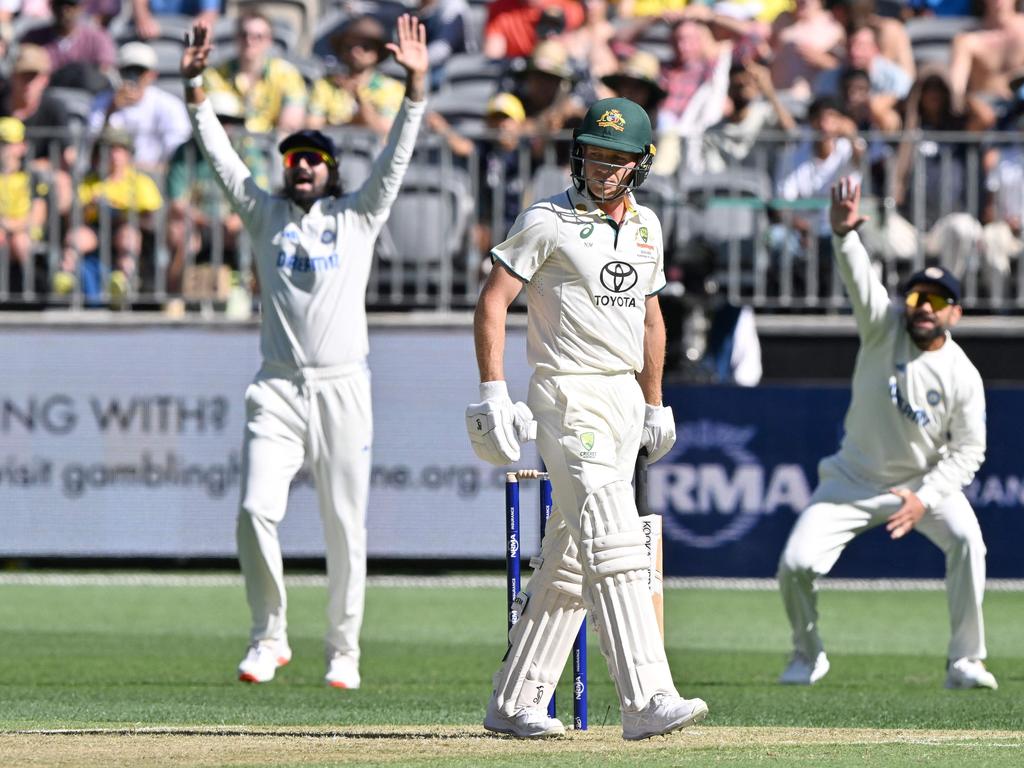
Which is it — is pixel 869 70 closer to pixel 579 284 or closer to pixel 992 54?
pixel 992 54

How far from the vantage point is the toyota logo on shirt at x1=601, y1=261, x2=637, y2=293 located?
7.01 metres

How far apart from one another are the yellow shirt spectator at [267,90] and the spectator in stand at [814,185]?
13.6 ft

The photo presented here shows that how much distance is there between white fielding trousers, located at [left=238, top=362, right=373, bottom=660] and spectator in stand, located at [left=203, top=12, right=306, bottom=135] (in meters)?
7.12

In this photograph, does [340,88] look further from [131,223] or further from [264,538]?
[264,538]

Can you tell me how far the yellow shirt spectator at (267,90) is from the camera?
16641mm

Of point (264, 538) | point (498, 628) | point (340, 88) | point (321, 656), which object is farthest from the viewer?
point (340, 88)

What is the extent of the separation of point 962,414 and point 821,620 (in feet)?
11.8

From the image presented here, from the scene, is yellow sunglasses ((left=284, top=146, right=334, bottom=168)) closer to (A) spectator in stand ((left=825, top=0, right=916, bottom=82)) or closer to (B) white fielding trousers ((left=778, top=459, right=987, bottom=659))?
(B) white fielding trousers ((left=778, top=459, right=987, bottom=659))

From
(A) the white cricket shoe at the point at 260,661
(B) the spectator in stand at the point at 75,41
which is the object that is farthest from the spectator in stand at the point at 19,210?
(A) the white cricket shoe at the point at 260,661

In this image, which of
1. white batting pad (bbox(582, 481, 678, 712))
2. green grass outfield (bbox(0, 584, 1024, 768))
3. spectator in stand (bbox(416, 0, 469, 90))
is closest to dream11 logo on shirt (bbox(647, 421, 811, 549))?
green grass outfield (bbox(0, 584, 1024, 768))

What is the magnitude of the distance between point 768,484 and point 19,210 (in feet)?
20.4

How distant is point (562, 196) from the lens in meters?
7.17

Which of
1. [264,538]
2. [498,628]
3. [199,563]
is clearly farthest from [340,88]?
[264,538]

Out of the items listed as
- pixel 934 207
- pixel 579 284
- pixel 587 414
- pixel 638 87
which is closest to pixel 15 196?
pixel 638 87
